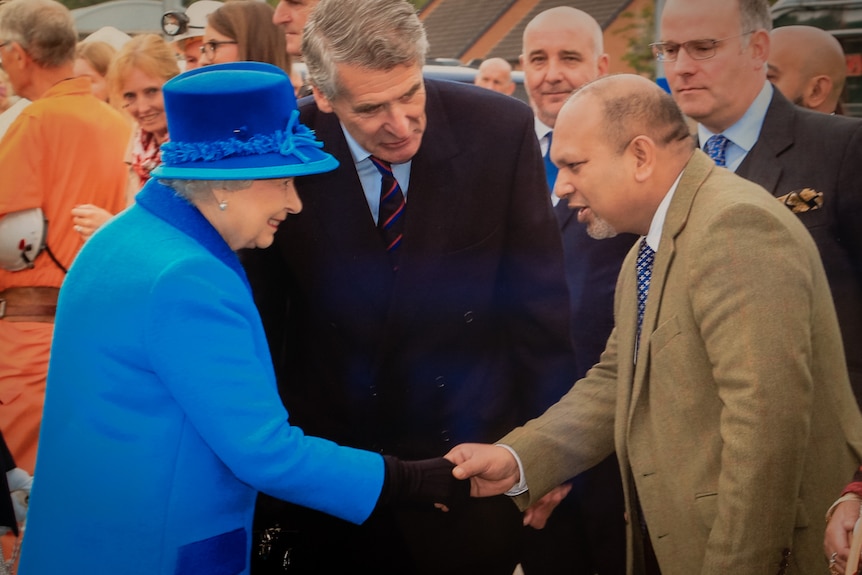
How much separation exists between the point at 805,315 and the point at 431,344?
3.64ft

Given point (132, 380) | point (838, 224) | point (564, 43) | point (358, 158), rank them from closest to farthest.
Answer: point (132, 380), point (358, 158), point (838, 224), point (564, 43)

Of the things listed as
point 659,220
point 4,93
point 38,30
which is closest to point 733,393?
point 659,220

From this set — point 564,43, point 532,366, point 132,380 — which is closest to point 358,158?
point 532,366

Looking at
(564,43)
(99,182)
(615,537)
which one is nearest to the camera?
(615,537)

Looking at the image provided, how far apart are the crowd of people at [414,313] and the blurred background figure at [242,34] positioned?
13mm

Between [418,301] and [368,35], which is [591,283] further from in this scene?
[368,35]

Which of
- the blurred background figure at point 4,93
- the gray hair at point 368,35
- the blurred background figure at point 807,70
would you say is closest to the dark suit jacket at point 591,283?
the gray hair at point 368,35

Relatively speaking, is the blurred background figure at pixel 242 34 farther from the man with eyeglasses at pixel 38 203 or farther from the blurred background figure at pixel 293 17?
the man with eyeglasses at pixel 38 203

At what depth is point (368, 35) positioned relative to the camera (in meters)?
2.71

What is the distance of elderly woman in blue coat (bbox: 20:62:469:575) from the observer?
216 cm

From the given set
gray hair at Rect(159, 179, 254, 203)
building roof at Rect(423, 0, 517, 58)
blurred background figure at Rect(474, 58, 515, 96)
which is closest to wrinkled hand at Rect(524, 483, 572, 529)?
gray hair at Rect(159, 179, 254, 203)

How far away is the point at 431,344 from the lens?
9.84 ft

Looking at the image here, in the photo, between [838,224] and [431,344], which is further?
[838,224]

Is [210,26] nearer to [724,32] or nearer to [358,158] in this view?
[358,158]
